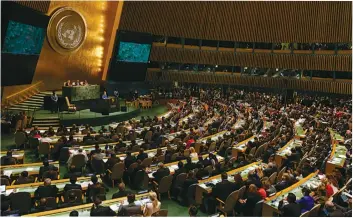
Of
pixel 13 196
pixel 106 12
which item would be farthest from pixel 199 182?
pixel 106 12

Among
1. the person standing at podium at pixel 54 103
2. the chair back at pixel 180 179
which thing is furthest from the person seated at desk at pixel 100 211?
the person standing at podium at pixel 54 103

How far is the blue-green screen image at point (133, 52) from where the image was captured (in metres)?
22.0

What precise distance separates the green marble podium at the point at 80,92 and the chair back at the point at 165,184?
449 inches

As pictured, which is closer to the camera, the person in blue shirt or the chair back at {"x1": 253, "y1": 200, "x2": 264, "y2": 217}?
the person in blue shirt

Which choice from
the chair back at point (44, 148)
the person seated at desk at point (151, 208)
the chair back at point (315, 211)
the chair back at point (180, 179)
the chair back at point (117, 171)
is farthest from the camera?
the chair back at point (44, 148)

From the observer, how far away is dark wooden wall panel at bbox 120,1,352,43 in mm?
25375

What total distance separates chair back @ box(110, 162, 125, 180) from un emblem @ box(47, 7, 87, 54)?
13.9m

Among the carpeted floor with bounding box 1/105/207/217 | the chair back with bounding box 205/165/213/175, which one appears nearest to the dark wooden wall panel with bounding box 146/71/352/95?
the carpeted floor with bounding box 1/105/207/217

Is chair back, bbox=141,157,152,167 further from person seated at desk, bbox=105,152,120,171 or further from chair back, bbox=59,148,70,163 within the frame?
chair back, bbox=59,148,70,163

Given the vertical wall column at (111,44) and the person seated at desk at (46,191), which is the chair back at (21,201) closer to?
the person seated at desk at (46,191)

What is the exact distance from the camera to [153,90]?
2791cm

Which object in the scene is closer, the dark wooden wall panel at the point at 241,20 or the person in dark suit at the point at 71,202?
the person in dark suit at the point at 71,202

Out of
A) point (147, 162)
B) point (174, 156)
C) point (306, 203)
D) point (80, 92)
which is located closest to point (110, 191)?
point (147, 162)

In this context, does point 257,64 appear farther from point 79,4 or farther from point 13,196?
point 13,196
